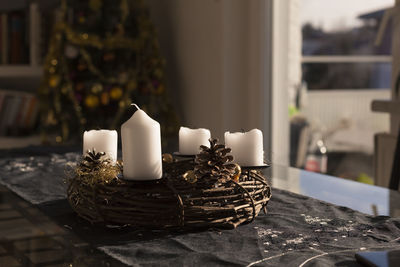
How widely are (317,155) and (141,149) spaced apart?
2.38 metres

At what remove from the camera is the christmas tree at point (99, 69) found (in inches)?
137

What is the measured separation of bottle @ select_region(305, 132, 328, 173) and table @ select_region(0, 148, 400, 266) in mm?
1810

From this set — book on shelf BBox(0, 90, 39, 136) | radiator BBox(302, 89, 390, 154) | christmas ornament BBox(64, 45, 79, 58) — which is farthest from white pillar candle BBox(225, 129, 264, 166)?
book on shelf BBox(0, 90, 39, 136)

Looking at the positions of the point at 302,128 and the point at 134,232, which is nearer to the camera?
the point at 134,232

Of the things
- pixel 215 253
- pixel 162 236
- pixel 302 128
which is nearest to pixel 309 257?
pixel 215 253

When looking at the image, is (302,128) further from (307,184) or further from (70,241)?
(70,241)

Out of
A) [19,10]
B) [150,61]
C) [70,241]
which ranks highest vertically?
[19,10]

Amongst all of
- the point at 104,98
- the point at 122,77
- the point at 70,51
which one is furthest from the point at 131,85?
the point at 70,51

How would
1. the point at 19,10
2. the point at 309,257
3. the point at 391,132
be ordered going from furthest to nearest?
1. the point at 19,10
2. the point at 391,132
3. the point at 309,257

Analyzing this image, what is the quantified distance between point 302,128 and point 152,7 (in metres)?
1.64

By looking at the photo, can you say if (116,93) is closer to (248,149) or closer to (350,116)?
(350,116)

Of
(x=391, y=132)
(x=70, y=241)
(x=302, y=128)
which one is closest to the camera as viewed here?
(x=70, y=241)

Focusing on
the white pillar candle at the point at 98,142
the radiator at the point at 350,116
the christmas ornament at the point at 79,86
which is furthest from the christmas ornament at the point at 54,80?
the white pillar candle at the point at 98,142

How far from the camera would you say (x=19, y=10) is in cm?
396
